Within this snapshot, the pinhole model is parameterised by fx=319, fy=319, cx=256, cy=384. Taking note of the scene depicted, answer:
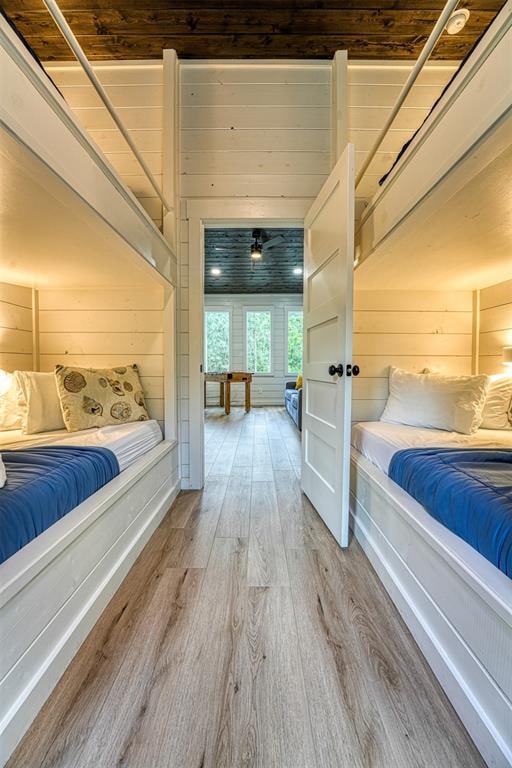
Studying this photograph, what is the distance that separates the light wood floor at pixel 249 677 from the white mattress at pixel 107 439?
0.54 meters

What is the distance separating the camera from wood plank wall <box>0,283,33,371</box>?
2123 millimetres

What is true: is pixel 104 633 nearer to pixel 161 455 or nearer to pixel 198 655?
pixel 198 655

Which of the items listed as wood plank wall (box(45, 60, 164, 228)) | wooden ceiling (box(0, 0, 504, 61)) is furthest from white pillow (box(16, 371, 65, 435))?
wooden ceiling (box(0, 0, 504, 61))

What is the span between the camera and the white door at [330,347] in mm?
1606

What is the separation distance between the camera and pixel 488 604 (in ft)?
2.62

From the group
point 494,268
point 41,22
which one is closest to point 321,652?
point 494,268

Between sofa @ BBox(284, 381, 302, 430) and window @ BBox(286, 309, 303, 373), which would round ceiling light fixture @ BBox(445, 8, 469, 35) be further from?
window @ BBox(286, 309, 303, 373)

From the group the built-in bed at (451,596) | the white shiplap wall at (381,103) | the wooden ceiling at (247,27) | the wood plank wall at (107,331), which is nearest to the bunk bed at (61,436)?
the wood plank wall at (107,331)

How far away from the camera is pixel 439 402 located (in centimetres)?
196

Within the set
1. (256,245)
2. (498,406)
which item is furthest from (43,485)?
(256,245)

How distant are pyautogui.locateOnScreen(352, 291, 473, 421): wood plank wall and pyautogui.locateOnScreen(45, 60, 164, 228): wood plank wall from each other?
6.06ft

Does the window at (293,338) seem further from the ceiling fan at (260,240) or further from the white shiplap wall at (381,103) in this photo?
the white shiplap wall at (381,103)

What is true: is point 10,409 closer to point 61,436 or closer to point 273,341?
point 61,436

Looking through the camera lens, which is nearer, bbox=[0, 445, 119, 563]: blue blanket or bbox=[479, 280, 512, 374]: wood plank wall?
bbox=[0, 445, 119, 563]: blue blanket
